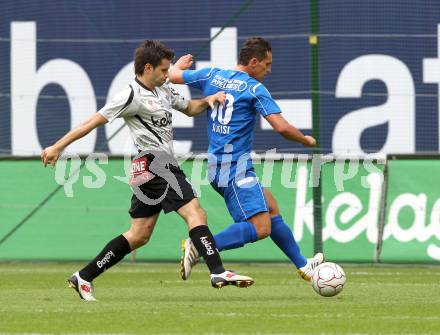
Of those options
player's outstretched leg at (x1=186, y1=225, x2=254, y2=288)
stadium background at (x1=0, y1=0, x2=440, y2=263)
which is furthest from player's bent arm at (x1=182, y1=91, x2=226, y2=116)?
stadium background at (x1=0, y1=0, x2=440, y2=263)

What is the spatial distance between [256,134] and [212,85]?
285 inches

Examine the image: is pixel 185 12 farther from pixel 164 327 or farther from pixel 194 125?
pixel 164 327

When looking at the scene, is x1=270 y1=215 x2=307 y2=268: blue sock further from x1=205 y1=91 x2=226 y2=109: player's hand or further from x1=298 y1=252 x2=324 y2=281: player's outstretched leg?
x1=205 y1=91 x2=226 y2=109: player's hand

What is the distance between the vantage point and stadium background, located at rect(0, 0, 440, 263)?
1495 cm

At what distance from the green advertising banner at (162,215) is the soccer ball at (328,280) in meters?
5.12

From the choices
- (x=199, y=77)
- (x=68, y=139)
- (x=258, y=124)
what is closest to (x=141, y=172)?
(x=68, y=139)

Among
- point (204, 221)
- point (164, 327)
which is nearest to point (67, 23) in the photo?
point (204, 221)

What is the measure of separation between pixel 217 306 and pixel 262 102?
1.93 meters

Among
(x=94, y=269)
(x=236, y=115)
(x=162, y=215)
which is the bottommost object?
(x=162, y=215)

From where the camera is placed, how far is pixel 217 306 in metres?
9.13

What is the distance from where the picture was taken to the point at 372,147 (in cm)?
1711

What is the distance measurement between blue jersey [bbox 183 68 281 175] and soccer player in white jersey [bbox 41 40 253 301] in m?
0.68

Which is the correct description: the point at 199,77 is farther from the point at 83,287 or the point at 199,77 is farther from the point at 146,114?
the point at 83,287

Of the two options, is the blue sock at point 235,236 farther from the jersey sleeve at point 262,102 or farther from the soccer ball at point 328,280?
the jersey sleeve at point 262,102
